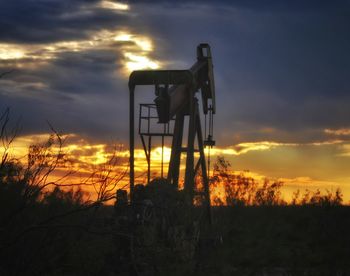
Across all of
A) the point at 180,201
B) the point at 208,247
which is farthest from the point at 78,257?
the point at 208,247

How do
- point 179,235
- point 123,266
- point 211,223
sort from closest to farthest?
point 123,266, point 179,235, point 211,223

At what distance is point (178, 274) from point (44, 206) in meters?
3.16

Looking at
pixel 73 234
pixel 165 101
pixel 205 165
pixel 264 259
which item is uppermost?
pixel 165 101

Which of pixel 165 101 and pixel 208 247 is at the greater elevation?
pixel 165 101

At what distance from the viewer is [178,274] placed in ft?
39.4

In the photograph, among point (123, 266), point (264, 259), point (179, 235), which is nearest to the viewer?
point (123, 266)

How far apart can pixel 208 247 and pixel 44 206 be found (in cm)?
532

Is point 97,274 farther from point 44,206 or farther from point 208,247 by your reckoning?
point 208,247

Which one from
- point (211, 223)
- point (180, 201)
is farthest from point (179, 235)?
point (211, 223)

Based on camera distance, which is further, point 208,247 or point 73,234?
point 208,247

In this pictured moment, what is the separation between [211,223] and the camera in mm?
19172

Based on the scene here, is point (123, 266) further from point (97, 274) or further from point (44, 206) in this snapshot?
point (44, 206)

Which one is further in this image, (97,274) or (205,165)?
(205,165)

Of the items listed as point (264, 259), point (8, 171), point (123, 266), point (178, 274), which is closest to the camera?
point (8, 171)
